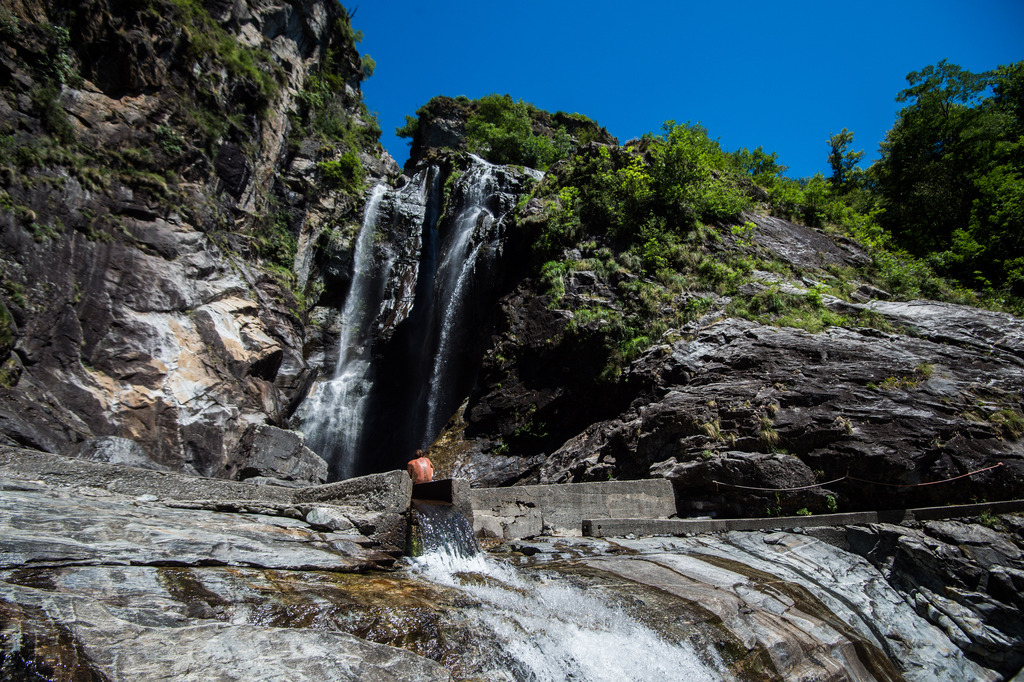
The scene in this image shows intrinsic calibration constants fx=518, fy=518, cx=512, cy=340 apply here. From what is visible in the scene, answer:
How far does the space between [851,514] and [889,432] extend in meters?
1.81

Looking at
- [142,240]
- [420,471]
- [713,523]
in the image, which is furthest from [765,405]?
[142,240]

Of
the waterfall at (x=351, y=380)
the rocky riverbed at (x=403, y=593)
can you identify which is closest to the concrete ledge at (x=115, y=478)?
the rocky riverbed at (x=403, y=593)

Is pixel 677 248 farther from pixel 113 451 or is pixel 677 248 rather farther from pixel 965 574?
pixel 113 451

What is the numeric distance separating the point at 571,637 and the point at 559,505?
14.5 ft

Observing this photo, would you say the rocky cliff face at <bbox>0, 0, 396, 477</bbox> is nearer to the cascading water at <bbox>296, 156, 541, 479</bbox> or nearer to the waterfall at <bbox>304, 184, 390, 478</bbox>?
the waterfall at <bbox>304, 184, 390, 478</bbox>

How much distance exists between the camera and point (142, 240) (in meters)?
12.9

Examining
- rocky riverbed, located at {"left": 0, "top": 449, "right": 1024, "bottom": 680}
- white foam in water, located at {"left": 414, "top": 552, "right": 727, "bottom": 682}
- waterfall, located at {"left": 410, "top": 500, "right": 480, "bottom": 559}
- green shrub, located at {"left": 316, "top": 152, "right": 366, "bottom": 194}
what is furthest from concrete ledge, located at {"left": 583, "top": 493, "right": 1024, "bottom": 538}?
green shrub, located at {"left": 316, "top": 152, "right": 366, "bottom": 194}

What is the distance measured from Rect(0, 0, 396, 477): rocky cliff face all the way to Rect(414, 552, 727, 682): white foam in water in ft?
26.4

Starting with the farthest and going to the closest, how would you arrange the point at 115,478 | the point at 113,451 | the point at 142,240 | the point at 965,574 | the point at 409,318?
the point at 409,318, the point at 142,240, the point at 113,451, the point at 965,574, the point at 115,478

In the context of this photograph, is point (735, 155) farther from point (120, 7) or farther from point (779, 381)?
point (120, 7)

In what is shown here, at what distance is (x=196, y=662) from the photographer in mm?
2650

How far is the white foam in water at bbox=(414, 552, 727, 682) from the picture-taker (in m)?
3.97

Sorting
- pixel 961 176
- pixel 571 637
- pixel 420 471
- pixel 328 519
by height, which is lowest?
pixel 571 637

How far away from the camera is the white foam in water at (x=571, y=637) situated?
3.97 metres
